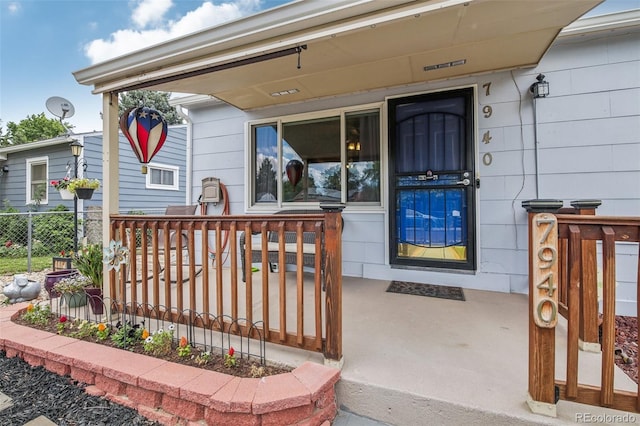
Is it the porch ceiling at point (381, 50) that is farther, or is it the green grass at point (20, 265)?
the green grass at point (20, 265)

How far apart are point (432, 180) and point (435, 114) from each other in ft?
2.44

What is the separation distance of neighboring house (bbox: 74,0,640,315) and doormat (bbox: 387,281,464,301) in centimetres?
11

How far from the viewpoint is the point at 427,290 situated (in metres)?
3.04

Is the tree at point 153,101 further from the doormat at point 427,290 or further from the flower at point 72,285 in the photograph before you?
the doormat at point 427,290

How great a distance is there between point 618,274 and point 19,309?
551cm

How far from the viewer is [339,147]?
368 cm

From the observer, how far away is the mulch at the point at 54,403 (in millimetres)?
1503

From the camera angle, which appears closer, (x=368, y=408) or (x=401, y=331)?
(x=368, y=408)

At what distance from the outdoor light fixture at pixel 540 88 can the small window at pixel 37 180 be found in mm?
10097

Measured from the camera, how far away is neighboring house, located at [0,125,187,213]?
6.90m

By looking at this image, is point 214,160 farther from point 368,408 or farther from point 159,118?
point 368,408

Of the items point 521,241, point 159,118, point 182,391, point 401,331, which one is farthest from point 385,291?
point 159,118

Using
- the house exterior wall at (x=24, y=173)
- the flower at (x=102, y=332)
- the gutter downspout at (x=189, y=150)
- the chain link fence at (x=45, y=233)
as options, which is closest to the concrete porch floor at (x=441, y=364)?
the flower at (x=102, y=332)

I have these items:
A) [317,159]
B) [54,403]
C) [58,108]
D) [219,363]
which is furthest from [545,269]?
[58,108]
